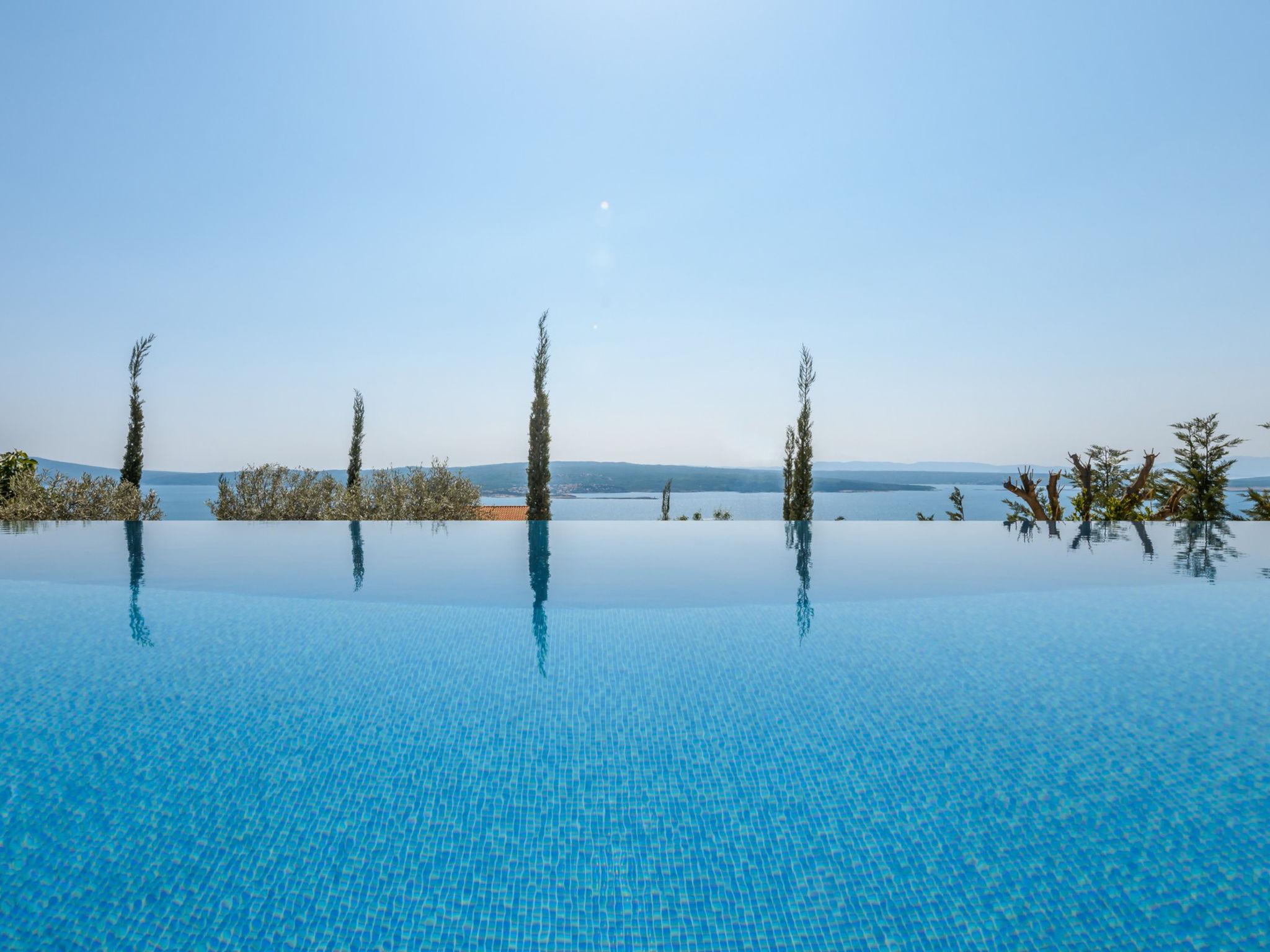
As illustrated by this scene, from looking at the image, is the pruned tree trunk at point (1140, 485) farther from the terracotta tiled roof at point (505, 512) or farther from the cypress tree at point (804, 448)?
the terracotta tiled roof at point (505, 512)

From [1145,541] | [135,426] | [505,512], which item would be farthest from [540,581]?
[135,426]

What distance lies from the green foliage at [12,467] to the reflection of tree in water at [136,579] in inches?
172

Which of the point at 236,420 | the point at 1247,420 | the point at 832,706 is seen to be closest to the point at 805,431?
the point at 1247,420

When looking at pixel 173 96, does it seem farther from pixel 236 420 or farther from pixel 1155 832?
pixel 1155 832

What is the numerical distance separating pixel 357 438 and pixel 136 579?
1461 cm

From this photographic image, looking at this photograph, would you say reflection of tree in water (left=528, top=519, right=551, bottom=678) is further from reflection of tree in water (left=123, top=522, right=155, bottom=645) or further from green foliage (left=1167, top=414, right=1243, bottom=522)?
green foliage (left=1167, top=414, right=1243, bottom=522)

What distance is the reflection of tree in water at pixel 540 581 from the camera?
4.09 meters

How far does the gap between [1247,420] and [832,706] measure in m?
17.6

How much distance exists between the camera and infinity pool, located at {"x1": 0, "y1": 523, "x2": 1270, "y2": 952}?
6.42ft

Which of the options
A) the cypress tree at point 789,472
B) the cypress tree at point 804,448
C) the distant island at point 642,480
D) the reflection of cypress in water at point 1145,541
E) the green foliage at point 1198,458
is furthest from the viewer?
the distant island at point 642,480

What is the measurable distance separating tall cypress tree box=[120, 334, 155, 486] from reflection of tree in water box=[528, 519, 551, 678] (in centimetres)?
1287

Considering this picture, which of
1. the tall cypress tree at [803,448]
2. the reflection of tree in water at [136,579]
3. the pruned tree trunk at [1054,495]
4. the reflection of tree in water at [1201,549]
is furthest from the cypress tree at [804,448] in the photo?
the reflection of tree in water at [136,579]

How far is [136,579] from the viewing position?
6188 mm

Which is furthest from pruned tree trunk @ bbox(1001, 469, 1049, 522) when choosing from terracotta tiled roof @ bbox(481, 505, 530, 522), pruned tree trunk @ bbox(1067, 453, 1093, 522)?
terracotta tiled roof @ bbox(481, 505, 530, 522)
